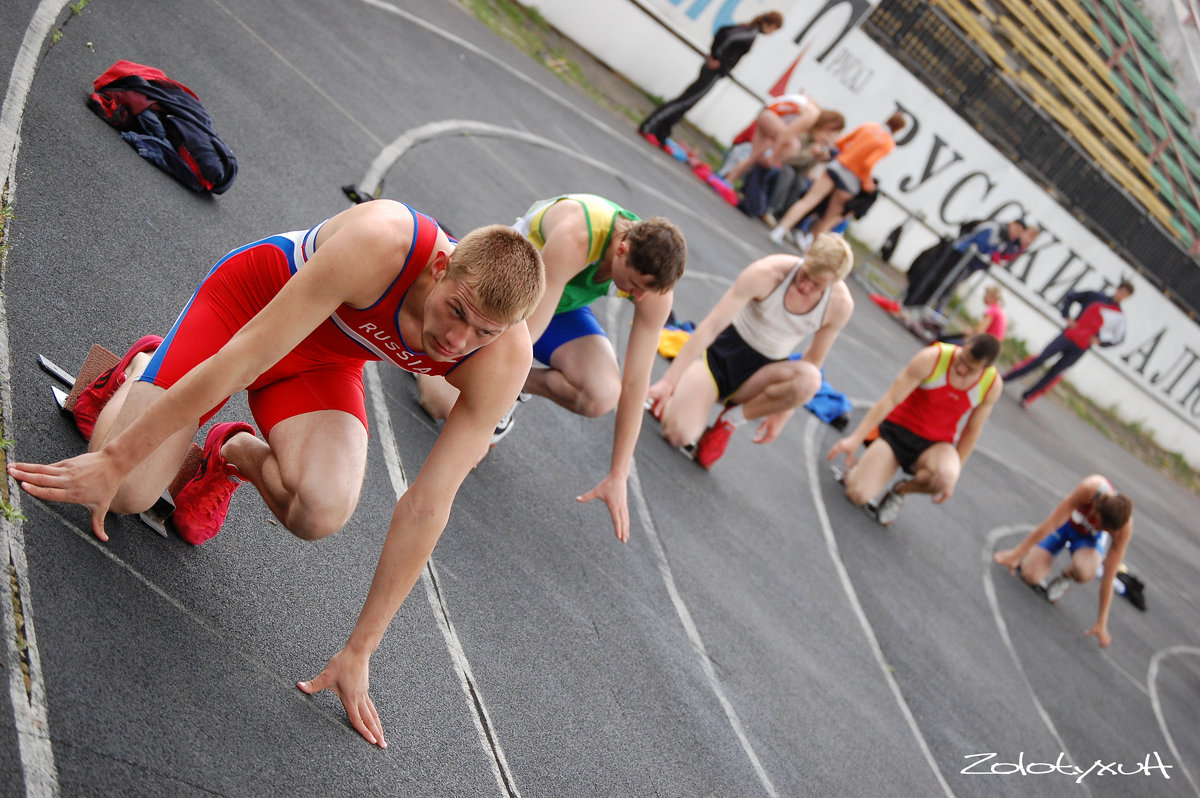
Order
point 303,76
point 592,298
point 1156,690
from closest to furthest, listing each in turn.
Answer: point 592,298, point 303,76, point 1156,690

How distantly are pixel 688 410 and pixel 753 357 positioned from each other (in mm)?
584

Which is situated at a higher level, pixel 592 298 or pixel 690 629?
pixel 592 298

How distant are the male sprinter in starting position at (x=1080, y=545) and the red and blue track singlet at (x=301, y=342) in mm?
6694

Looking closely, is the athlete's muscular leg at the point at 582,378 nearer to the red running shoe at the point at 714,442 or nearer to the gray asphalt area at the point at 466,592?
the gray asphalt area at the point at 466,592

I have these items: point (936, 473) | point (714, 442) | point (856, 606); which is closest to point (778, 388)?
point (714, 442)

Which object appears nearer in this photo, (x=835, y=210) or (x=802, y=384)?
(x=802, y=384)

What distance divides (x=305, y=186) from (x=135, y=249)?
1753 mm

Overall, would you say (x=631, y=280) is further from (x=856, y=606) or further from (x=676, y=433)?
(x=856, y=606)

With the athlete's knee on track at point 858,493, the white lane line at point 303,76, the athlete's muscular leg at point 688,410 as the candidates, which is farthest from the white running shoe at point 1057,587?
the white lane line at point 303,76

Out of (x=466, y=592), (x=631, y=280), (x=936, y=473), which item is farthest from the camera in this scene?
(x=936, y=473)

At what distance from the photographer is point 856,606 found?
6.17 m

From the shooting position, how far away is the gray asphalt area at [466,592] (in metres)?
2.74

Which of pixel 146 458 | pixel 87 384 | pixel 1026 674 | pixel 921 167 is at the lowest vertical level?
pixel 87 384

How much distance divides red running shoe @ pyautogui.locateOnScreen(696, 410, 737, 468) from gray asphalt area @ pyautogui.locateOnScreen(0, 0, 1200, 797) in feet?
0.65
